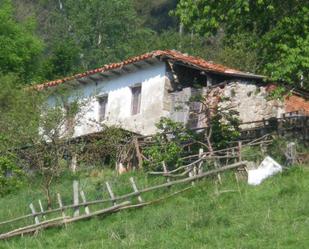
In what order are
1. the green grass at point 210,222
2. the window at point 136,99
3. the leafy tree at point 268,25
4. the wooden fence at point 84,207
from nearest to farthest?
the green grass at point 210,222, the wooden fence at point 84,207, the leafy tree at point 268,25, the window at point 136,99

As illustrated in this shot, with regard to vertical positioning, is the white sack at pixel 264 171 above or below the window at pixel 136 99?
below

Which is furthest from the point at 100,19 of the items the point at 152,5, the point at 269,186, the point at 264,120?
the point at 269,186

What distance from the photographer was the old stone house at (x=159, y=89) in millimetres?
23344

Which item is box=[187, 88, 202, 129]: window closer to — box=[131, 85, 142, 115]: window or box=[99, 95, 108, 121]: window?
box=[131, 85, 142, 115]: window

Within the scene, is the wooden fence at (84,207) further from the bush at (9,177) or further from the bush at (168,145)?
the bush at (9,177)

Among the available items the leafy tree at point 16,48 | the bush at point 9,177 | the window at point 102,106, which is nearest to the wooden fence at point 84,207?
the bush at point 9,177

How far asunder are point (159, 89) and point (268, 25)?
5.73 m

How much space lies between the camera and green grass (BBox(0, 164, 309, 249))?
42.9 feet

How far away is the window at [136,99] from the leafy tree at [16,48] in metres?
9.72

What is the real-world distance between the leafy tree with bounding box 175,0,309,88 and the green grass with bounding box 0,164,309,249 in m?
2.51

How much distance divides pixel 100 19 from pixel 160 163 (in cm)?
2767

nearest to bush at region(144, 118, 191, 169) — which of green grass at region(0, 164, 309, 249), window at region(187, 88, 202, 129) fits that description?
window at region(187, 88, 202, 129)

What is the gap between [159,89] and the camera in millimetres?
25188

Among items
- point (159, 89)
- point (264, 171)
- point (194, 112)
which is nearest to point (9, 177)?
point (159, 89)
